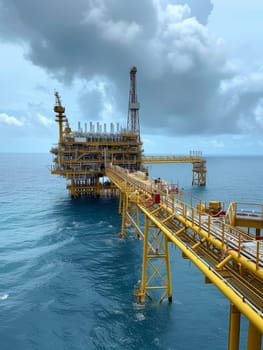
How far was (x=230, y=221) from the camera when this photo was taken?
16875 mm

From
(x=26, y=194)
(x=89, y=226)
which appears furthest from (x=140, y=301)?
(x=26, y=194)

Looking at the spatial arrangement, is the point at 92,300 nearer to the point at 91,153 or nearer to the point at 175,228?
the point at 175,228

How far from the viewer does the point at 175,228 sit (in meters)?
16.8

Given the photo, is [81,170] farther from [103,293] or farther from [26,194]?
[103,293]

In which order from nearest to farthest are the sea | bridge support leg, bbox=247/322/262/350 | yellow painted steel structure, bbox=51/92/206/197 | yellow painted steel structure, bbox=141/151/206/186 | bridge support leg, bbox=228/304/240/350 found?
bridge support leg, bbox=247/322/262/350, bridge support leg, bbox=228/304/240/350, the sea, yellow painted steel structure, bbox=51/92/206/197, yellow painted steel structure, bbox=141/151/206/186

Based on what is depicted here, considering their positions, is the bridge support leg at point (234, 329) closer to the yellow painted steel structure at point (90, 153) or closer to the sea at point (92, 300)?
the sea at point (92, 300)

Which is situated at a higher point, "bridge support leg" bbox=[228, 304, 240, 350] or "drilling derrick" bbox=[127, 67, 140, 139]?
"drilling derrick" bbox=[127, 67, 140, 139]

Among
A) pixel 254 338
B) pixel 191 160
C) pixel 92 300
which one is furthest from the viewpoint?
pixel 191 160

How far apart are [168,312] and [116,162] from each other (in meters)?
45.0

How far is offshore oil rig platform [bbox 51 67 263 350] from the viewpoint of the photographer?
9000 millimetres

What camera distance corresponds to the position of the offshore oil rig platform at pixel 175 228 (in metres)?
9.00

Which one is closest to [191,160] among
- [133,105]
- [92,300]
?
[133,105]

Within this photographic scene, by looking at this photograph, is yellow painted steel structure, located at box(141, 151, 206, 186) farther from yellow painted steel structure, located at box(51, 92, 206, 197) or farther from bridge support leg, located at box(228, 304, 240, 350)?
bridge support leg, located at box(228, 304, 240, 350)

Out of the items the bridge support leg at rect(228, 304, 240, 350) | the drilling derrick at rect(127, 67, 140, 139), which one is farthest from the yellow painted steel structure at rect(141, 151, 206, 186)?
the bridge support leg at rect(228, 304, 240, 350)
